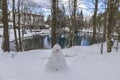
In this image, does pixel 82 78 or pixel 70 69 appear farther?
pixel 70 69

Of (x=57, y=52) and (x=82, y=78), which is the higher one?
(x=57, y=52)

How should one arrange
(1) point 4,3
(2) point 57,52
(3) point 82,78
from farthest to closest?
(1) point 4,3 < (2) point 57,52 < (3) point 82,78

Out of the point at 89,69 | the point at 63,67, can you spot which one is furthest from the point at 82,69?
the point at 63,67

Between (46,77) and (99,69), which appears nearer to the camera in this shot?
(46,77)

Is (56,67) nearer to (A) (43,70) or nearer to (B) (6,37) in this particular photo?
(A) (43,70)

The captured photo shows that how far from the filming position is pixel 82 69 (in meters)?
6.95

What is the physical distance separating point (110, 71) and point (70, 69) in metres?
1.38

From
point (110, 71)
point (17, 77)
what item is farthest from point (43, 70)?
point (110, 71)

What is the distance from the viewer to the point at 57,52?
6.74m

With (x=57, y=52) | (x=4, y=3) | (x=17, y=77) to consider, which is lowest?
(x=17, y=77)

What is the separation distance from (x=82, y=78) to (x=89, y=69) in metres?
0.90

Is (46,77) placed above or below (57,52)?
below

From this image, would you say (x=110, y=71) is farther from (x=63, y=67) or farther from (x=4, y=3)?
(x=4, y=3)

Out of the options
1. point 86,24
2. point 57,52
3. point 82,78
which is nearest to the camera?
point 82,78
